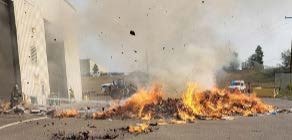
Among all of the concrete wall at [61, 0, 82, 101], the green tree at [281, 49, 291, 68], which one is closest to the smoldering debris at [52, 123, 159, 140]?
the concrete wall at [61, 0, 82, 101]

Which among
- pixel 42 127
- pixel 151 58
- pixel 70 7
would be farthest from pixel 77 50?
pixel 42 127

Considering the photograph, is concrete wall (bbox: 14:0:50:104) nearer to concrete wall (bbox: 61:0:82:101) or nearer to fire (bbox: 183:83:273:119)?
concrete wall (bbox: 61:0:82:101)

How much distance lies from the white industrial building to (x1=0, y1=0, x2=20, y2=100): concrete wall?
37 centimetres

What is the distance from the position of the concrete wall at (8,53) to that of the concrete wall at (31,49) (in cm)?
42

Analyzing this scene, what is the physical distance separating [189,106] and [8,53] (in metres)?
13.1

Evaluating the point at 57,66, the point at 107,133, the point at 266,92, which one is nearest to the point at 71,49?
the point at 57,66

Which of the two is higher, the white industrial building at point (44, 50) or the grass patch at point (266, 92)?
the white industrial building at point (44, 50)

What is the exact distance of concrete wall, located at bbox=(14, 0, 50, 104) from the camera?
1100 inches

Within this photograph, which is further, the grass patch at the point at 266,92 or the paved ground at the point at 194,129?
the grass patch at the point at 266,92

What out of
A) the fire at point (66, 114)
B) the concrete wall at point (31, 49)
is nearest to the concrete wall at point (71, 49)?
the concrete wall at point (31, 49)

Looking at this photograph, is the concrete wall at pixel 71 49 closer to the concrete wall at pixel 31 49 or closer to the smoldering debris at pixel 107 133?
the concrete wall at pixel 31 49

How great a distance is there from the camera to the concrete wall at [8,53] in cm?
2667

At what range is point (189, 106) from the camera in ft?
64.4

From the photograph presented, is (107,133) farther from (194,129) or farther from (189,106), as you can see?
(189,106)
